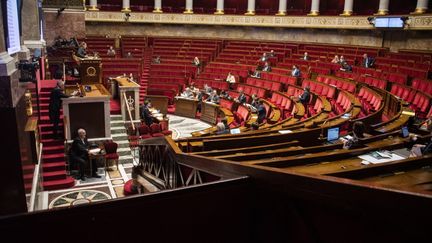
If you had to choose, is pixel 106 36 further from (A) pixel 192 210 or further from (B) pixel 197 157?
(A) pixel 192 210

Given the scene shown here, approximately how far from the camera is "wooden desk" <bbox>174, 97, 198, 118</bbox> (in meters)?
14.8

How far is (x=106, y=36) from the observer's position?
23109 millimetres

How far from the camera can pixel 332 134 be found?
20.8 feet

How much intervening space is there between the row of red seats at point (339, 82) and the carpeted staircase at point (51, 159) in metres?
8.46

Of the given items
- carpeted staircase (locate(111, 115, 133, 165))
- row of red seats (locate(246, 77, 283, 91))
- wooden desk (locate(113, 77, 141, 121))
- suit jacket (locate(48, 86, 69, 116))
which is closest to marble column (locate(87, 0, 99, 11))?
row of red seats (locate(246, 77, 283, 91))

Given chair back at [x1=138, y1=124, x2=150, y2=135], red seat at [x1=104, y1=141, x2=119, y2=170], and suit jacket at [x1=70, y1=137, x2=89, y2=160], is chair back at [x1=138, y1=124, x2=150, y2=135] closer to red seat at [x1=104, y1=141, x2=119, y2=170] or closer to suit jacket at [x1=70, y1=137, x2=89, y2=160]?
red seat at [x1=104, y1=141, x2=119, y2=170]

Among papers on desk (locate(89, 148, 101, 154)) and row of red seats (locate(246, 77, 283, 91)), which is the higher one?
row of red seats (locate(246, 77, 283, 91))

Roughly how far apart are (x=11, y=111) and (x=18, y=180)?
772 millimetres

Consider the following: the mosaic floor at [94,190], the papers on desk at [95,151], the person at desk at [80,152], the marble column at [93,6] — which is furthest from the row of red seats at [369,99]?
the marble column at [93,6]

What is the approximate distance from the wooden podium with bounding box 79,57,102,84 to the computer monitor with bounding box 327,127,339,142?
28.3 feet

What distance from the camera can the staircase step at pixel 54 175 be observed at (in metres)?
8.24

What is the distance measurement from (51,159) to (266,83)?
344 inches

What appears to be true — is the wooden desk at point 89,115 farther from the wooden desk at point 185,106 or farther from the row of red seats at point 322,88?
the row of red seats at point 322,88

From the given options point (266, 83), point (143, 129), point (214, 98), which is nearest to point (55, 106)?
point (143, 129)
